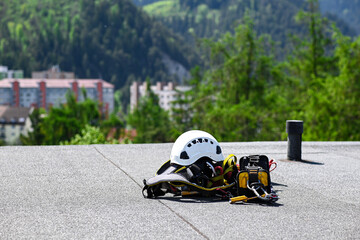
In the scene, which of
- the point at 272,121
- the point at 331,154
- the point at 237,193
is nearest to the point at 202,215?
the point at 237,193

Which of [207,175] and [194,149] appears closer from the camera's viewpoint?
[194,149]

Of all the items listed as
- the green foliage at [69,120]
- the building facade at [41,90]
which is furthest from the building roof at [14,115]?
the green foliage at [69,120]

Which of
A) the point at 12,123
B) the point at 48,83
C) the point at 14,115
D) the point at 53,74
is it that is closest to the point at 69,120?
the point at 12,123

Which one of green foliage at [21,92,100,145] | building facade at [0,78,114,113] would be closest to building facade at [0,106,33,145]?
building facade at [0,78,114,113]

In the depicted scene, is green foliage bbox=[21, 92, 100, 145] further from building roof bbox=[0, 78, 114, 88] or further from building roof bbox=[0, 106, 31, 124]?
building roof bbox=[0, 78, 114, 88]

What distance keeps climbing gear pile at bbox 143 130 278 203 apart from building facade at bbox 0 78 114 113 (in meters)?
161

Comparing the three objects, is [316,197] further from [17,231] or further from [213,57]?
[213,57]

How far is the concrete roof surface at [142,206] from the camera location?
163 inches

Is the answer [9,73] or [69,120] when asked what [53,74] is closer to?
[9,73]

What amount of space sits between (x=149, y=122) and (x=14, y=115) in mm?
80636

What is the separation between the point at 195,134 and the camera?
19.2 ft

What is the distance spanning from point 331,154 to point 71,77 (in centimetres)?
18180

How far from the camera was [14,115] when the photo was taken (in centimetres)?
13362

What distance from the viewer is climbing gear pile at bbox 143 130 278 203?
5445 mm
